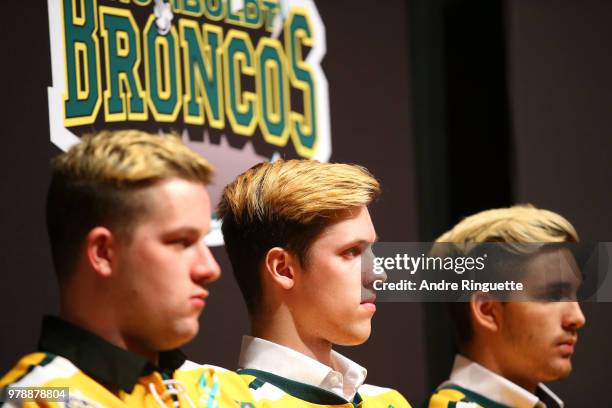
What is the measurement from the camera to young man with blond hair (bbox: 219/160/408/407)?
6.40 feet

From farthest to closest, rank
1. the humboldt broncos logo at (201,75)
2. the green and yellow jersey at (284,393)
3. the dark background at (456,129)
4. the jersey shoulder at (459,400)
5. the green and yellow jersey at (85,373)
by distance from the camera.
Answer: the dark background at (456,129)
the jersey shoulder at (459,400)
the humboldt broncos logo at (201,75)
the green and yellow jersey at (284,393)
the green and yellow jersey at (85,373)

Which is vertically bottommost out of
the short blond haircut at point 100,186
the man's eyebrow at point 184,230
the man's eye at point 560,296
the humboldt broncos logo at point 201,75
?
the man's eye at point 560,296

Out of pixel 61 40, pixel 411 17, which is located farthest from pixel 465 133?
pixel 61 40

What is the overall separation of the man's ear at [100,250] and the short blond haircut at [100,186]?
0.5 inches

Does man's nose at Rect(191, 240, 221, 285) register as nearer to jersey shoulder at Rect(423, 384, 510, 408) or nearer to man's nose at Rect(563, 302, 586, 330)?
jersey shoulder at Rect(423, 384, 510, 408)

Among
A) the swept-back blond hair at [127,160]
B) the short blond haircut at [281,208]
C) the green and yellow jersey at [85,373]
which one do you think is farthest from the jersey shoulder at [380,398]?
the swept-back blond hair at [127,160]

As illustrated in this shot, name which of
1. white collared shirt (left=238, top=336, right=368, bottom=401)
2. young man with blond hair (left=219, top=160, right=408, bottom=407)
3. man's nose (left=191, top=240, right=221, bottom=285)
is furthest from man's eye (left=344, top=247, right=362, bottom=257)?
man's nose (left=191, top=240, right=221, bottom=285)

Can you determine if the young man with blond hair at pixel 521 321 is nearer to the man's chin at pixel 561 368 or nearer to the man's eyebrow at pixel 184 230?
the man's chin at pixel 561 368

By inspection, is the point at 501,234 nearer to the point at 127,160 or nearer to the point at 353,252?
the point at 353,252

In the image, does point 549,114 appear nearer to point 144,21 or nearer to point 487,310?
point 487,310

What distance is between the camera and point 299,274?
6.45 ft

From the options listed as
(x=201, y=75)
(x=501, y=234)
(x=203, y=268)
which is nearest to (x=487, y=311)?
(x=501, y=234)

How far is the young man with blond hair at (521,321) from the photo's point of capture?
2.34 meters

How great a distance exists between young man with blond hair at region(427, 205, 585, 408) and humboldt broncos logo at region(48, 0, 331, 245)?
540 millimetres
